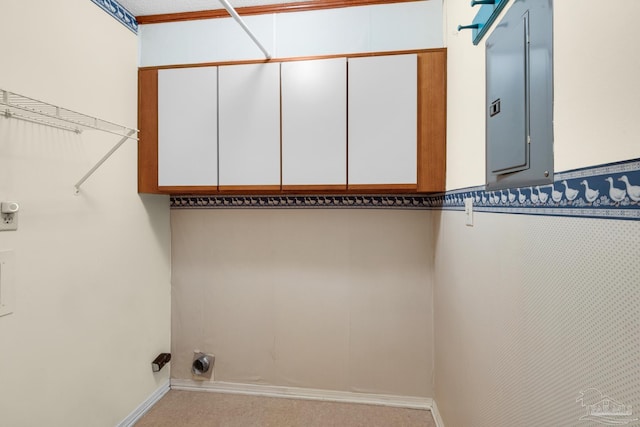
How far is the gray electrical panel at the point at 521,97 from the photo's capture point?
0.70 m

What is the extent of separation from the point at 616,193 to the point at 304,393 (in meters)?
1.99

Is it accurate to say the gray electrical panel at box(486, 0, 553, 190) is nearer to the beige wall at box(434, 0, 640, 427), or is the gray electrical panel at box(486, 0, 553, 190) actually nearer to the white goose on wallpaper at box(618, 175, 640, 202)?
the beige wall at box(434, 0, 640, 427)

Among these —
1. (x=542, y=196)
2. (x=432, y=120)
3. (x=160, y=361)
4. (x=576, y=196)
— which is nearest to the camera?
(x=576, y=196)

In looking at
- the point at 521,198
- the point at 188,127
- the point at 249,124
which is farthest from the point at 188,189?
the point at 521,198

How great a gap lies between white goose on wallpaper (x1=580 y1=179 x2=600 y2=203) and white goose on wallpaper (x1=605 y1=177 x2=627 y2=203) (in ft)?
0.10

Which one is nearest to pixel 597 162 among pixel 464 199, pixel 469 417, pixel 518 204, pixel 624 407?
pixel 518 204

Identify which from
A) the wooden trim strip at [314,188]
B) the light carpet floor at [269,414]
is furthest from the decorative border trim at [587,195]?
the light carpet floor at [269,414]

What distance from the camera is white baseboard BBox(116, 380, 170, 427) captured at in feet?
5.68

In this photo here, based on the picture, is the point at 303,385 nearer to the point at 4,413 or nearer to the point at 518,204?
the point at 4,413

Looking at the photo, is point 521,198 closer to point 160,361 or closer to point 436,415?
point 436,415

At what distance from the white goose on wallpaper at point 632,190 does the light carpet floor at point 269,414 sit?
1.76m

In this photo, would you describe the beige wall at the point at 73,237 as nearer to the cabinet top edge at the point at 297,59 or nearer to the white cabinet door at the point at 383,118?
the cabinet top edge at the point at 297,59

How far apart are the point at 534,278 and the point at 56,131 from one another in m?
1.83

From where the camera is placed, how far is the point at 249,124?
5.65ft
